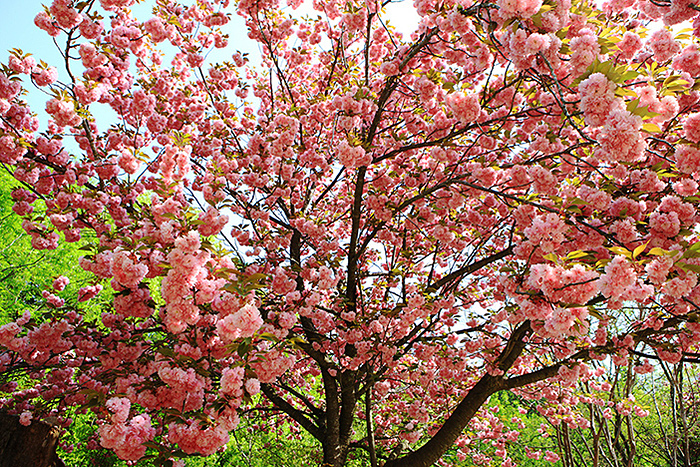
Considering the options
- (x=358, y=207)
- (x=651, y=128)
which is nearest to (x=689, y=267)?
(x=651, y=128)

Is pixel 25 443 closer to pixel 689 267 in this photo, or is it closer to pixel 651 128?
pixel 689 267

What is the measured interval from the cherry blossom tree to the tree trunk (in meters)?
0.39

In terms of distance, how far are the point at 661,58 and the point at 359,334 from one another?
11.7 feet

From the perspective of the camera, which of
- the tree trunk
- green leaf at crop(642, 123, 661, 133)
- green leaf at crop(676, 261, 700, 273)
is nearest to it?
green leaf at crop(676, 261, 700, 273)

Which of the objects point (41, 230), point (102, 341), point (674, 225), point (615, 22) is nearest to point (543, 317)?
point (674, 225)

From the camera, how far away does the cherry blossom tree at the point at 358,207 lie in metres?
2.09

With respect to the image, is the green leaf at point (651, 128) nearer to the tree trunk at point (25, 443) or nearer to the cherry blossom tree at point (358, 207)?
the cherry blossom tree at point (358, 207)

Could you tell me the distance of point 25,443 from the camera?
2.45 meters

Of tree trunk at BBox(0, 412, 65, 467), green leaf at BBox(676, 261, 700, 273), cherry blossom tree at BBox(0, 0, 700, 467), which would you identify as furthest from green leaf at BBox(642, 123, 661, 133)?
tree trunk at BBox(0, 412, 65, 467)

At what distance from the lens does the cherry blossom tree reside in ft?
6.84

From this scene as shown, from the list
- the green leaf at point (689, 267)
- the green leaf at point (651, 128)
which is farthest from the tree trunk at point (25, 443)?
the green leaf at point (651, 128)

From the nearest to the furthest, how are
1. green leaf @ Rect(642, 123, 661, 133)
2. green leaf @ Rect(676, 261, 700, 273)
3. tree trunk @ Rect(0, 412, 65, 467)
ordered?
green leaf @ Rect(676, 261, 700, 273) → green leaf @ Rect(642, 123, 661, 133) → tree trunk @ Rect(0, 412, 65, 467)

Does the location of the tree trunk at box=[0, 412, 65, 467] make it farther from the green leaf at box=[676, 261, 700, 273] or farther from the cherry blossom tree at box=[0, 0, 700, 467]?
the green leaf at box=[676, 261, 700, 273]

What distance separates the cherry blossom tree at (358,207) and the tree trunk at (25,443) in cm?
39
